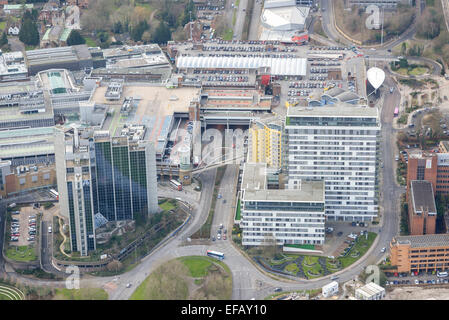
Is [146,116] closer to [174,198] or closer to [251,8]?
[174,198]

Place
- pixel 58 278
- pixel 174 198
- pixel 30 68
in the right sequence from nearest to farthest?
pixel 58 278 < pixel 174 198 < pixel 30 68

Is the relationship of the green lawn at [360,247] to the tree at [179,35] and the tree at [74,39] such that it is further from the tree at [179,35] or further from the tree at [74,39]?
the tree at [74,39]

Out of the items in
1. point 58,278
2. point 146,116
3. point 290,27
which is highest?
point 290,27

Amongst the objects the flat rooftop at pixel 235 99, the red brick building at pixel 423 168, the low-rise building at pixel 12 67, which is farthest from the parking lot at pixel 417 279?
the low-rise building at pixel 12 67

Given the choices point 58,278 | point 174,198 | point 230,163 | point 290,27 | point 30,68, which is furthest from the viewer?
point 290,27

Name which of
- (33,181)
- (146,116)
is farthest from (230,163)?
(33,181)

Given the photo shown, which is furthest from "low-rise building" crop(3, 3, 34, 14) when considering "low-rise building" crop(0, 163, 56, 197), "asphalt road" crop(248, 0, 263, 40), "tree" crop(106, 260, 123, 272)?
"tree" crop(106, 260, 123, 272)
